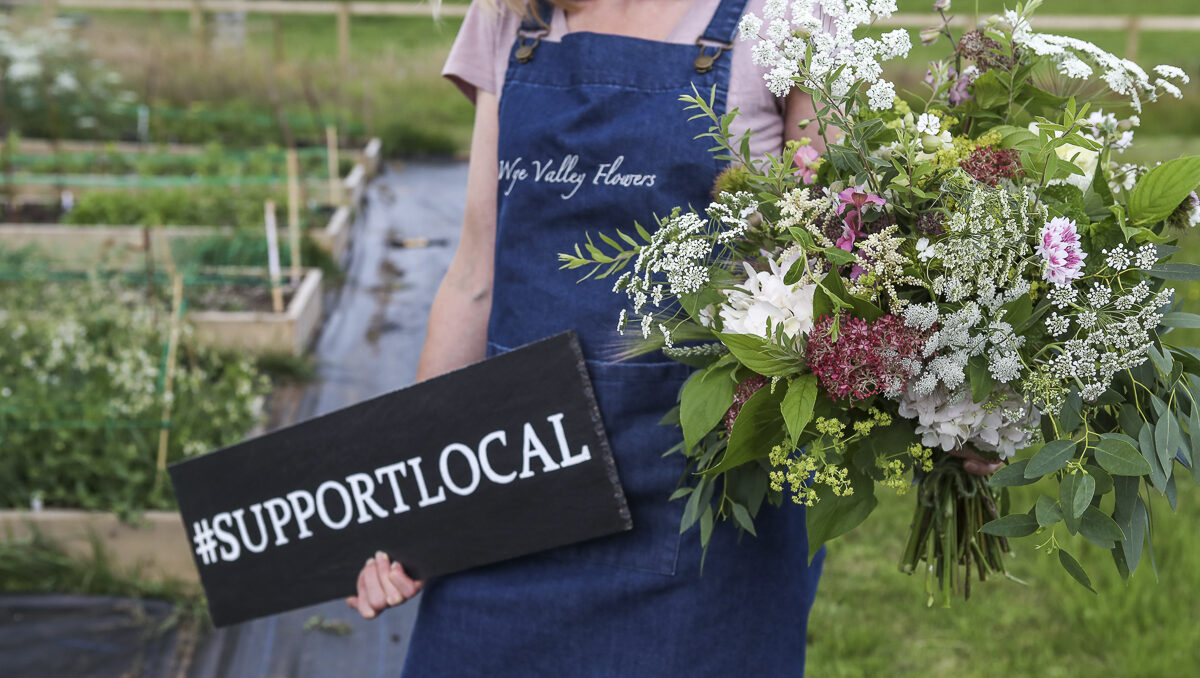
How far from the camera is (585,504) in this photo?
4.41ft

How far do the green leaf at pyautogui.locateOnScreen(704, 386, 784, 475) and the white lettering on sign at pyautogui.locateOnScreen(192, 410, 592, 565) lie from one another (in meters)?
0.30

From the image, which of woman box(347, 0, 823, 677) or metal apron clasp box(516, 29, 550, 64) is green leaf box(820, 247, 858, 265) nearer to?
woman box(347, 0, 823, 677)

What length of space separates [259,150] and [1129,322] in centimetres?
773

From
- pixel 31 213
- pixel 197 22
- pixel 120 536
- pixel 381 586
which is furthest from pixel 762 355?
pixel 197 22

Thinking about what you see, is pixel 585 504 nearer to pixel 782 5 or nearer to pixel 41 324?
pixel 782 5

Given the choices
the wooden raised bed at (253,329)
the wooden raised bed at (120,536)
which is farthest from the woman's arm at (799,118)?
the wooden raised bed at (253,329)

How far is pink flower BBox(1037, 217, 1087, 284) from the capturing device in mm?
897

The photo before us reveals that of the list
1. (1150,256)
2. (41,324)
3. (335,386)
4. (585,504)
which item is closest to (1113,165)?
(1150,256)

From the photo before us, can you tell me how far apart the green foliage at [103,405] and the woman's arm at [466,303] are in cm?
201

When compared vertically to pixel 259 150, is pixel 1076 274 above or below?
above

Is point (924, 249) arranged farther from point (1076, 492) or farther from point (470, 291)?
point (470, 291)

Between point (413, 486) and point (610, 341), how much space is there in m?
0.35

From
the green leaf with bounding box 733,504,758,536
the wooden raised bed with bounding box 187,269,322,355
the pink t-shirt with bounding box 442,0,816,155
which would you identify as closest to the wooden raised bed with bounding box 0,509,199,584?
the wooden raised bed with bounding box 187,269,322,355

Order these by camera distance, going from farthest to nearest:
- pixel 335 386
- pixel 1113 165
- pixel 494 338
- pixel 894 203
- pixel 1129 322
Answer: pixel 335 386, pixel 494 338, pixel 1113 165, pixel 894 203, pixel 1129 322
